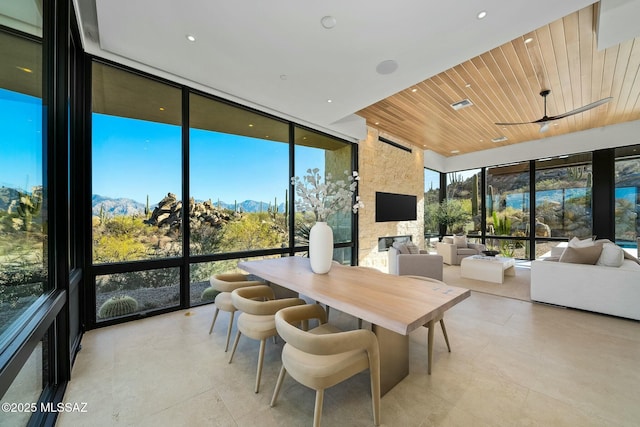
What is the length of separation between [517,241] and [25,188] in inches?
369

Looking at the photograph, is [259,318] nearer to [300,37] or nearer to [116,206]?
[116,206]

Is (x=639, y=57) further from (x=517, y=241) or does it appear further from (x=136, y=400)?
(x=136, y=400)

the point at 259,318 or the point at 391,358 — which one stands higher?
the point at 259,318

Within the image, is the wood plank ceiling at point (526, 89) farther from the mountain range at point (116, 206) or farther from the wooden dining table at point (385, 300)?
the mountain range at point (116, 206)

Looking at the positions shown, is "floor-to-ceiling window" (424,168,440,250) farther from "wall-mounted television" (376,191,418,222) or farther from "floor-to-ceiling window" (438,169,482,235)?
"wall-mounted television" (376,191,418,222)

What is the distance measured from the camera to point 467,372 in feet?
6.66

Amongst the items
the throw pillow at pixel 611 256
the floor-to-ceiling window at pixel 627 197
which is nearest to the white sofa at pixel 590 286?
the throw pillow at pixel 611 256

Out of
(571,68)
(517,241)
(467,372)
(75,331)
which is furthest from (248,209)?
(517,241)

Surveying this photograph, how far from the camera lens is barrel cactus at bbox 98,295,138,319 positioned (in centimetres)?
290

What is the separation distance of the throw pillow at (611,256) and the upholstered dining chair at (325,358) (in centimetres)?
379

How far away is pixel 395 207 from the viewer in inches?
265

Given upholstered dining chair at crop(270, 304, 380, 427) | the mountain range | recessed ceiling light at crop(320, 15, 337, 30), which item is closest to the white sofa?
upholstered dining chair at crop(270, 304, 380, 427)

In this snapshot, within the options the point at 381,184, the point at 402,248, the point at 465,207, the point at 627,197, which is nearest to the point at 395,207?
the point at 381,184

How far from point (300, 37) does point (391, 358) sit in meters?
2.99
